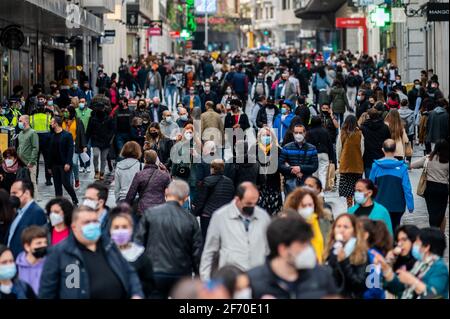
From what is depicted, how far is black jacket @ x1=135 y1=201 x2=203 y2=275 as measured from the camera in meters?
11.5

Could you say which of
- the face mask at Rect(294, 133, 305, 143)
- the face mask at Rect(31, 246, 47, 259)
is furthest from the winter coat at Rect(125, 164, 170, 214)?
the face mask at Rect(31, 246, 47, 259)

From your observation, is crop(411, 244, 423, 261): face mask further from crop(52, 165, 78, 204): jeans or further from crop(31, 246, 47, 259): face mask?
crop(52, 165, 78, 204): jeans

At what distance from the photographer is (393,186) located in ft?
52.0

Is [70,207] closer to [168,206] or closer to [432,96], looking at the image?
[168,206]

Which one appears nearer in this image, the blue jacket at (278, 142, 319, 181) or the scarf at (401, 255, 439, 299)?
the scarf at (401, 255, 439, 299)

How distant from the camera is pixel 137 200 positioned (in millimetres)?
15055

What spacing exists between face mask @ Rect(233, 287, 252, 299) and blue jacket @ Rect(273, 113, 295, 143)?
16940mm

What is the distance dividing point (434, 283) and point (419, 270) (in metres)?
0.30

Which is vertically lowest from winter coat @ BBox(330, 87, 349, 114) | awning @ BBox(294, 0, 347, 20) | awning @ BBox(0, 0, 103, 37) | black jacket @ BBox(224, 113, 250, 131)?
black jacket @ BBox(224, 113, 250, 131)

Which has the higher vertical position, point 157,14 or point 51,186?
point 157,14

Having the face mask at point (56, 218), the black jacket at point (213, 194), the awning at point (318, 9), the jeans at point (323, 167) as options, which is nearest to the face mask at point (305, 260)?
the face mask at point (56, 218)

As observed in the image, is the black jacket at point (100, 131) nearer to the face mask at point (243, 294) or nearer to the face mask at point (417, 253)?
the face mask at point (417, 253)
